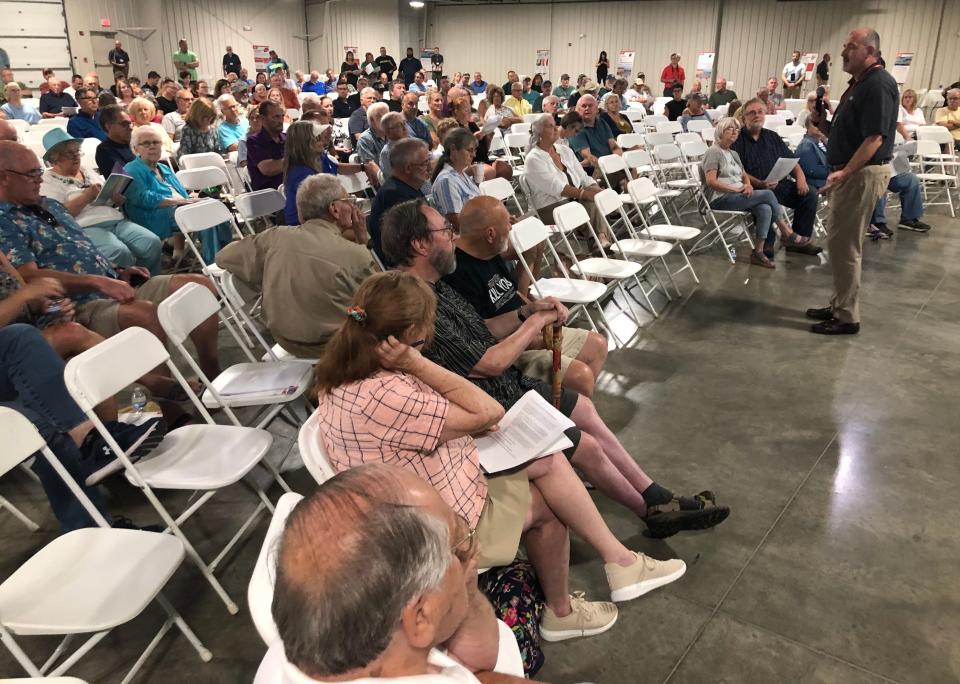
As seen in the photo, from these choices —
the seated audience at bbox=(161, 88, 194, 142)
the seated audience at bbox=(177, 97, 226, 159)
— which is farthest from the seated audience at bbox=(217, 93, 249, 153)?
Answer: the seated audience at bbox=(161, 88, 194, 142)

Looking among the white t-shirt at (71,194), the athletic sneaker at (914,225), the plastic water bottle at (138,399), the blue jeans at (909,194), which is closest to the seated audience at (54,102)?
the white t-shirt at (71,194)

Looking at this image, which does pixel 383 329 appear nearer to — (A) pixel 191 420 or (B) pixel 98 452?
(B) pixel 98 452

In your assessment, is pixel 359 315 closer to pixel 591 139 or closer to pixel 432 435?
pixel 432 435

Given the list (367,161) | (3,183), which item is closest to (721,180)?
(367,161)

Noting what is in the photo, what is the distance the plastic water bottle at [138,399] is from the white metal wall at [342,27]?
17530mm

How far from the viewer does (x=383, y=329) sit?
177 cm

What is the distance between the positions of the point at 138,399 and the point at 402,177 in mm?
1911

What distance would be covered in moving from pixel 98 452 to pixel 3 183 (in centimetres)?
150

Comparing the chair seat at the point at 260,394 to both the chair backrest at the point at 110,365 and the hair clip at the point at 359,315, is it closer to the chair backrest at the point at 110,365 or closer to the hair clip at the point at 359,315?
the chair backrest at the point at 110,365

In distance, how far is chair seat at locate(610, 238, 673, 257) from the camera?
470cm

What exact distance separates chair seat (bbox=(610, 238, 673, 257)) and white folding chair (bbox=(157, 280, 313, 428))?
103 inches

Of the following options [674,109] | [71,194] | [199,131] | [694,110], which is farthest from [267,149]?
[674,109]

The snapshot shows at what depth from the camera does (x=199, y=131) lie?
6359 mm

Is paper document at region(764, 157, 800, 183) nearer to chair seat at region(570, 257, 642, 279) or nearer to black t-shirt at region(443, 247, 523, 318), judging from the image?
chair seat at region(570, 257, 642, 279)
